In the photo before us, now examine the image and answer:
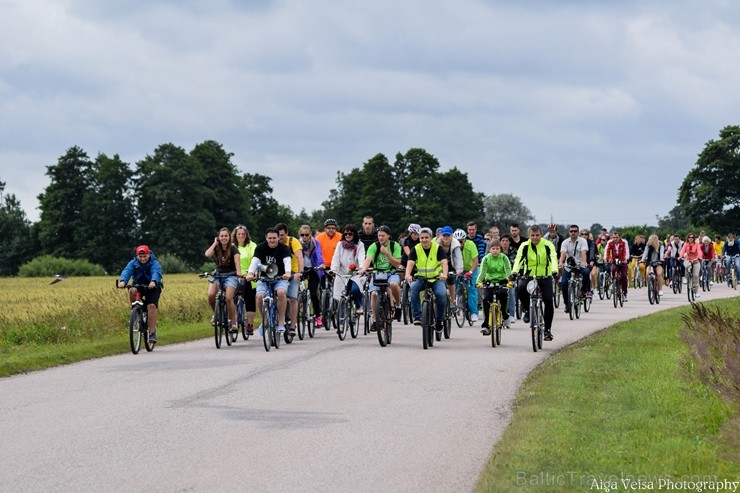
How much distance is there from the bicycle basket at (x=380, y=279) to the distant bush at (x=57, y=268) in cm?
7421

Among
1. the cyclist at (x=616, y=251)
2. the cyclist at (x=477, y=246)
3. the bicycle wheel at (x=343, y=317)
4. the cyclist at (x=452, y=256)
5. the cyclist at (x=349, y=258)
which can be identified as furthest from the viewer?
the cyclist at (x=616, y=251)

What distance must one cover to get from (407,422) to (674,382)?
3.64 meters

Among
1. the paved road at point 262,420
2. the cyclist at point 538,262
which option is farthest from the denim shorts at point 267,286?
the cyclist at point 538,262

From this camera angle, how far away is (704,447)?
8.20 meters

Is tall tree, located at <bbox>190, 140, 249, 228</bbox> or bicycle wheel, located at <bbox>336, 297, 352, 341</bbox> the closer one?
bicycle wheel, located at <bbox>336, 297, 352, 341</bbox>

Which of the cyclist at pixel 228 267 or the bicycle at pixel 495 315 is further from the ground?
the cyclist at pixel 228 267

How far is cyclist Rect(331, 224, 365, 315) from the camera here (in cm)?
2075

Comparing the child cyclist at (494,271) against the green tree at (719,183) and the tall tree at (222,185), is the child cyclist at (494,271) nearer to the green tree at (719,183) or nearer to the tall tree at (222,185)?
the green tree at (719,183)

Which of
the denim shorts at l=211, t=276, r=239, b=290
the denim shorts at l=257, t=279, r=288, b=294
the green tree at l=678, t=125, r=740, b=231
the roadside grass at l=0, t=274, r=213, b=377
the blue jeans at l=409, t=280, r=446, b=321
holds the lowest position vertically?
the roadside grass at l=0, t=274, r=213, b=377

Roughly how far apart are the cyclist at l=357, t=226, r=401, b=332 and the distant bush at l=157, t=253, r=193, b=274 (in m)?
72.7

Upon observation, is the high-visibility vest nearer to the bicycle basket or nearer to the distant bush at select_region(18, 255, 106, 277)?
the bicycle basket

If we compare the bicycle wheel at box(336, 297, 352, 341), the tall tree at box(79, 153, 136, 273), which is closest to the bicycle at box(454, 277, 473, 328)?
the bicycle wheel at box(336, 297, 352, 341)

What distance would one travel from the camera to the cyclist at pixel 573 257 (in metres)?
26.4

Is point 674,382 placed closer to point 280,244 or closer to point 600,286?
point 280,244
